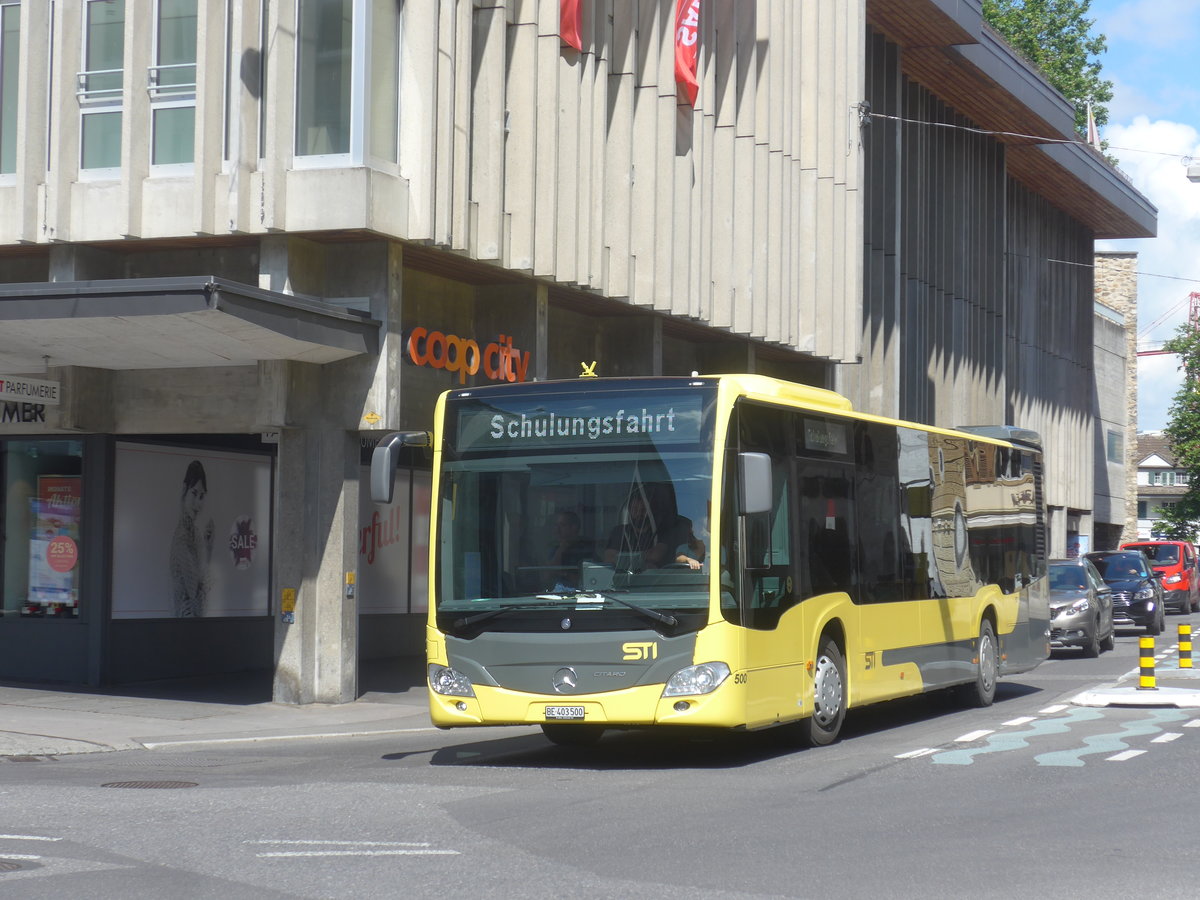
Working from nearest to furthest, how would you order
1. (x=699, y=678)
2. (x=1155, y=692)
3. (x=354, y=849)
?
1. (x=354, y=849)
2. (x=699, y=678)
3. (x=1155, y=692)

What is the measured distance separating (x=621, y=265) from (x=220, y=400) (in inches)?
254

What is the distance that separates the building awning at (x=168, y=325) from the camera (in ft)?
50.3

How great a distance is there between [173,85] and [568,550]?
30.8 feet

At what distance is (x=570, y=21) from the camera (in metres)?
21.5

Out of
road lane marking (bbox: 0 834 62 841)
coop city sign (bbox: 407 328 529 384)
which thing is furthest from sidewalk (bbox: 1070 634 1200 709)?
road lane marking (bbox: 0 834 62 841)

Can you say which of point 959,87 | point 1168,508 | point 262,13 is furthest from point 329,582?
point 1168,508

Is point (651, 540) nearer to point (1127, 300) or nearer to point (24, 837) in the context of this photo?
point (24, 837)

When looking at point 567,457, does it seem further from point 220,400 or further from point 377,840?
point 220,400

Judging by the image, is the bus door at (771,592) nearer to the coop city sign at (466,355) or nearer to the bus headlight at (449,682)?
the bus headlight at (449,682)

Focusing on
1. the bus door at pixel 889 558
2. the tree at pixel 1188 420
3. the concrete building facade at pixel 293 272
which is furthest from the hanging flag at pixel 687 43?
the tree at pixel 1188 420

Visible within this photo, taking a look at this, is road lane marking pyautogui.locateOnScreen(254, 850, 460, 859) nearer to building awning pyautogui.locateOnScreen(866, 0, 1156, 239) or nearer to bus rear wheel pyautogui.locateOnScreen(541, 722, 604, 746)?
bus rear wheel pyautogui.locateOnScreen(541, 722, 604, 746)

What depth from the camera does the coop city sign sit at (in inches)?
778

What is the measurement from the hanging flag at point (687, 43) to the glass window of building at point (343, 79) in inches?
283

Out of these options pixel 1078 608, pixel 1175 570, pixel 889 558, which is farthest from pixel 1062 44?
pixel 889 558
